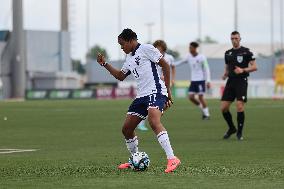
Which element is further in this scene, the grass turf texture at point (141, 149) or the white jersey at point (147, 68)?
the white jersey at point (147, 68)

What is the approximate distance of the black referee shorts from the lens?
20.4 m

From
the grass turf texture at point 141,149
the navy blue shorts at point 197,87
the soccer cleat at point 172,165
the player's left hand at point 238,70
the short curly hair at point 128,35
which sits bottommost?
the grass turf texture at point 141,149

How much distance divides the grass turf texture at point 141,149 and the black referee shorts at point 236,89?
960 mm

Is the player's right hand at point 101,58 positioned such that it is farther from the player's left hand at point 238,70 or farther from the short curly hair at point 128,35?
the player's left hand at point 238,70

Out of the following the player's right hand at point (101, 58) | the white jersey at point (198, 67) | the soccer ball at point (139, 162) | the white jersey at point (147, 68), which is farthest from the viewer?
the white jersey at point (198, 67)

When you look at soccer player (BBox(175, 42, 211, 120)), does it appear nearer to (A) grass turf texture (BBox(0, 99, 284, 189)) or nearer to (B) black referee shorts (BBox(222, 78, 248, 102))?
(A) grass turf texture (BBox(0, 99, 284, 189))

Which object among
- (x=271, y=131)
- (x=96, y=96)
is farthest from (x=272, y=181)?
(x=96, y=96)

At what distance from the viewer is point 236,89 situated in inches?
808

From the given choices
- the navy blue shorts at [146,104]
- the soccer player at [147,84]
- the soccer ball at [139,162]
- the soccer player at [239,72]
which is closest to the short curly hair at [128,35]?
the soccer player at [147,84]

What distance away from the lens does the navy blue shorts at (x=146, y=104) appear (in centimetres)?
1321

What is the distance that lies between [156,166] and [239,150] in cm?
369

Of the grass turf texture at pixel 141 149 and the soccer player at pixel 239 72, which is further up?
the soccer player at pixel 239 72

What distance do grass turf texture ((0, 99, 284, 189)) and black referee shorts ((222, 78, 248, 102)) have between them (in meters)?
0.96

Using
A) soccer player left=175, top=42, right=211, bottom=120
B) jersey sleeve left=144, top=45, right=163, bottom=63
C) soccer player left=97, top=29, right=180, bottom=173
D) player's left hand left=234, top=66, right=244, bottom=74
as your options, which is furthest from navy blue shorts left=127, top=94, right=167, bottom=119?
soccer player left=175, top=42, right=211, bottom=120
